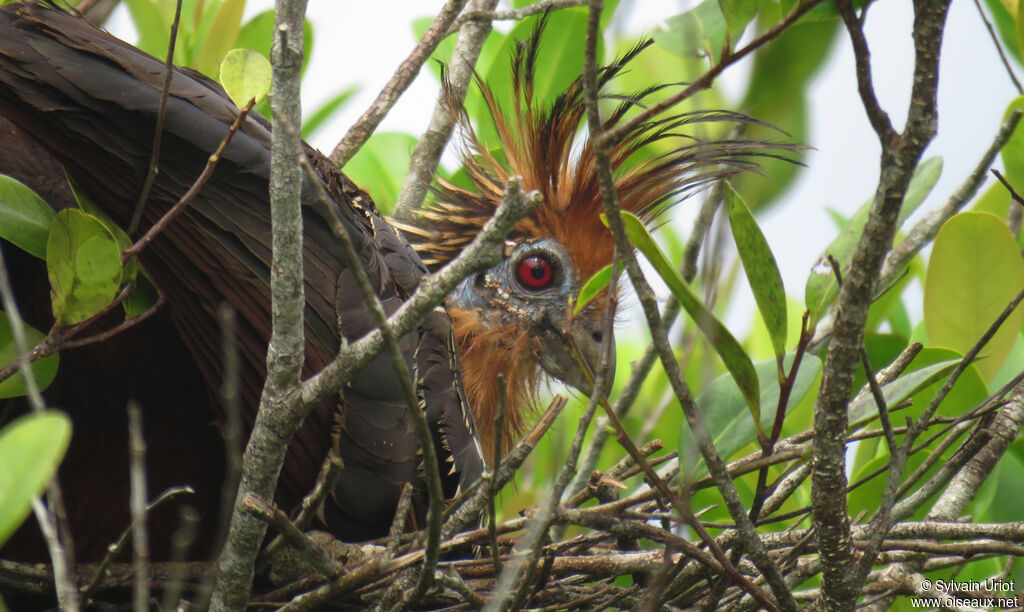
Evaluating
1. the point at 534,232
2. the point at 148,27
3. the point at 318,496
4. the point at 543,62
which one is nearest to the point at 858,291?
the point at 318,496

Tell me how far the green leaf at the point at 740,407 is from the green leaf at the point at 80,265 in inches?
51.3

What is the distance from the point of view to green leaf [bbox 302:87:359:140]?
388 centimetres

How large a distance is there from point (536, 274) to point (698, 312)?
1976mm

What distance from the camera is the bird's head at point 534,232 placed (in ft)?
12.3

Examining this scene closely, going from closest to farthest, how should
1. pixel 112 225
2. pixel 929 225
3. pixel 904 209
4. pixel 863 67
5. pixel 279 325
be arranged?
1. pixel 863 67
2. pixel 279 325
3. pixel 112 225
4. pixel 904 209
5. pixel 929 225

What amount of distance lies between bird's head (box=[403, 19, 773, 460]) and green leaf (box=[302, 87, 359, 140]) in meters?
0.50

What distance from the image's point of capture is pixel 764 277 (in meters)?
2.01

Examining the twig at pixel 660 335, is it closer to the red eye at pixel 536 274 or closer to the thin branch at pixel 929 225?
the thin branch at pixel 929 225

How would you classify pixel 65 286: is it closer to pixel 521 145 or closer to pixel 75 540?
pixel 75 540

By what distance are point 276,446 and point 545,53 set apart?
98.5 inches

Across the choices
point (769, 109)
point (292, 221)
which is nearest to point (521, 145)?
point (769, 109)

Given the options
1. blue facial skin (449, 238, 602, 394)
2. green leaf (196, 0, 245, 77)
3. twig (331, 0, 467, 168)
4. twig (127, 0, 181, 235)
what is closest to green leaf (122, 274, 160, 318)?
twig (127, 0, 181, 235)

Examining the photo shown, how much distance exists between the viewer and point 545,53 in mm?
3887

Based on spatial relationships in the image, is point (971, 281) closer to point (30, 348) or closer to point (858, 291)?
point (858, 291)
